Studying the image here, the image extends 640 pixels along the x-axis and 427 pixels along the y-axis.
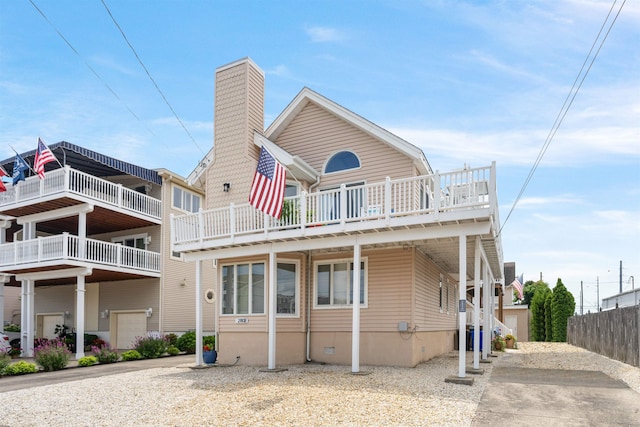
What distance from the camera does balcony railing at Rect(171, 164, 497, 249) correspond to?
1162 cm

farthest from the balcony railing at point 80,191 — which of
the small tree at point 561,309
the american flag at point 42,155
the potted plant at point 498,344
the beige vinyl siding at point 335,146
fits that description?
the small tree at point 561,309

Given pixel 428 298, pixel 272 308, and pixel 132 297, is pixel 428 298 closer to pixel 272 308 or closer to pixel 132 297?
pixel 272 308

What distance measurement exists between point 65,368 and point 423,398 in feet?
43.0

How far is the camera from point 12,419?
8.81m

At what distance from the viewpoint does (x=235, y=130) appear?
17234 millimetres

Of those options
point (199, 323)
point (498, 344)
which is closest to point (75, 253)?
point (199, 323)

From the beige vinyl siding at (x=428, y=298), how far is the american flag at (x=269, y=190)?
4432 mm

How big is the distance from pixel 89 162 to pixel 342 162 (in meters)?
13.3

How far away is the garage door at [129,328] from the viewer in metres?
24.5

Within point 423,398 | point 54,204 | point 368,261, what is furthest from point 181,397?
point 54,204

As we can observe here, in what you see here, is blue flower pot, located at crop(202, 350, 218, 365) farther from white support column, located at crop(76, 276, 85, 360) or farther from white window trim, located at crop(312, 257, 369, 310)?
white support column, located at crop(76, 276, 85, 360)

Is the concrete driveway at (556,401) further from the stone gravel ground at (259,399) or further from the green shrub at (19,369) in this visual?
the green shrub at (19,369)

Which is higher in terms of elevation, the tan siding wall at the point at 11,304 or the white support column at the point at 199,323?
the white support column at the point at 199,323

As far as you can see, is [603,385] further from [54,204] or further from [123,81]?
[54,204]
